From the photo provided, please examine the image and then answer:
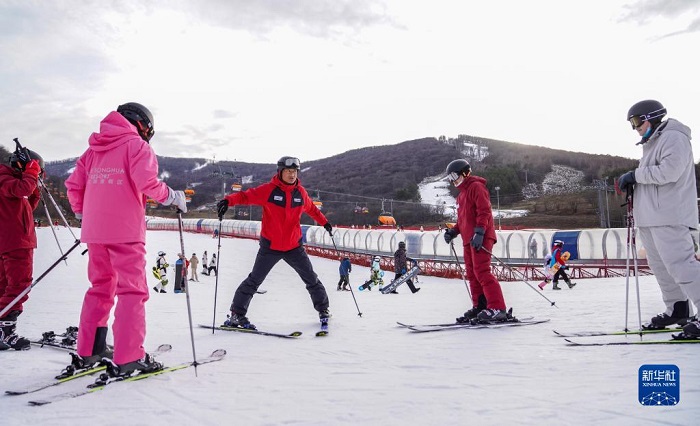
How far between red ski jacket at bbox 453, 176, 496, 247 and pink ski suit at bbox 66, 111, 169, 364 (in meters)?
3.45

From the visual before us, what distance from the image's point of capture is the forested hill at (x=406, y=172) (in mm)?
85688

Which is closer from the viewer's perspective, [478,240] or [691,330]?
[691,330]

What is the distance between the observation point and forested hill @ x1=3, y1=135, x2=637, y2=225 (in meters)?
85.7

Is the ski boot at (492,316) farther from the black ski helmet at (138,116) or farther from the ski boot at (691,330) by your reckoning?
the black ski helmet at (138,116)

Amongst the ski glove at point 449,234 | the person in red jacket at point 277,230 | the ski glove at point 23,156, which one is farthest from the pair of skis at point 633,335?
the ski glove at point 23,156

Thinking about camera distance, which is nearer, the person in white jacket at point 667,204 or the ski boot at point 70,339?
the person in white jacket at point 667,204

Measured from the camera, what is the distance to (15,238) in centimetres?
421

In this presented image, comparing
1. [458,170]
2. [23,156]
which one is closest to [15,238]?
[23,156]

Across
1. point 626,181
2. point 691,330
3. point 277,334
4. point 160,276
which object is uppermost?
point 626,181

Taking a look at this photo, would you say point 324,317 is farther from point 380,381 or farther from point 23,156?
point 23,156

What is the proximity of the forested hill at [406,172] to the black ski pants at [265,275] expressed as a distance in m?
66.2

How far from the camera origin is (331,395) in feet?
8.69

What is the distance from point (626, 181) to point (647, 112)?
2.08 feet

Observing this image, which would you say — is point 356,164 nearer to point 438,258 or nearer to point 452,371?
point 438,258
